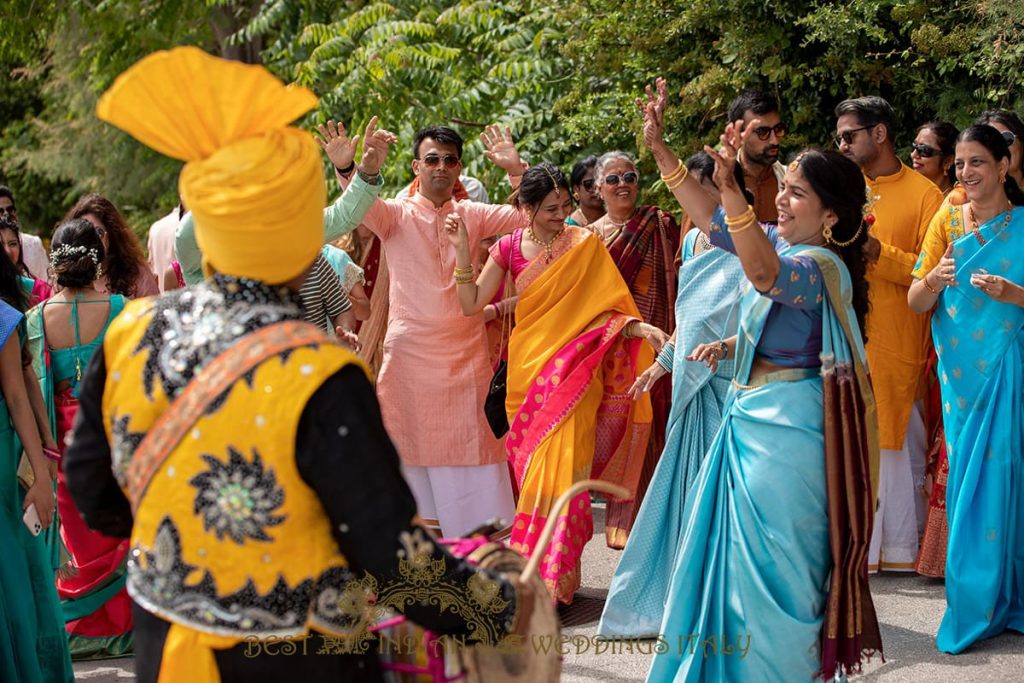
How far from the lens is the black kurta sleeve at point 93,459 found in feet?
8.63

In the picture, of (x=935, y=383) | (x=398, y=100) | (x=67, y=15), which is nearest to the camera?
(x=935, y=383)

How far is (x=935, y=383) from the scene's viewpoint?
692cm

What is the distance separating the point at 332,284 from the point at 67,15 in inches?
510

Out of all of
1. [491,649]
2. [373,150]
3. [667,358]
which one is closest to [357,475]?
[491,649]

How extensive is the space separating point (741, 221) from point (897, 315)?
2.92 metres

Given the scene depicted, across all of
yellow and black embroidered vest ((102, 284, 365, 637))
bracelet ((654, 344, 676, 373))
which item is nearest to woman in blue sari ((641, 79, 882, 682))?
bracelet ((654, 344, 676, 373))

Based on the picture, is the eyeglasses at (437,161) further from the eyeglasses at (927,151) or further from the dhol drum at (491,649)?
the dhol drum at (491,649)

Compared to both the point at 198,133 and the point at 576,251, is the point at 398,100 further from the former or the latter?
the point at 198,133

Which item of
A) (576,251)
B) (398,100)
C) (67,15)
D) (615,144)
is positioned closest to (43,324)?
(576,251)

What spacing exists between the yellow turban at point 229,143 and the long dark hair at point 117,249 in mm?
4171

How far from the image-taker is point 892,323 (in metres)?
6.60

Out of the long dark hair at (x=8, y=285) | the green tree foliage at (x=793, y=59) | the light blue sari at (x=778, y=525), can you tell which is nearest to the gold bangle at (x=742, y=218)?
the light blue sari at (x=778, y=525)

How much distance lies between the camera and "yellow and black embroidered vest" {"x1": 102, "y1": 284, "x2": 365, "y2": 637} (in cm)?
239

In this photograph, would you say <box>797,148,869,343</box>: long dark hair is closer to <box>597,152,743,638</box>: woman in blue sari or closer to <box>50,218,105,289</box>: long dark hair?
<box>597,152,743,638</box>: woman in blue sari
